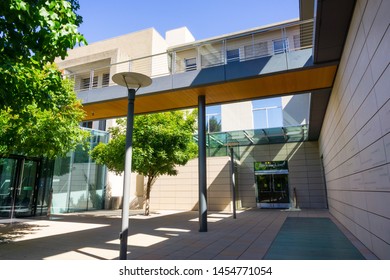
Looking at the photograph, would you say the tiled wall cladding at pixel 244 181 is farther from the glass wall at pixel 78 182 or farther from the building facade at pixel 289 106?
the glass wall at pixel 78 182

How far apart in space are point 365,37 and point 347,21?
1.20m

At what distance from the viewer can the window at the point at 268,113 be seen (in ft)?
59.9

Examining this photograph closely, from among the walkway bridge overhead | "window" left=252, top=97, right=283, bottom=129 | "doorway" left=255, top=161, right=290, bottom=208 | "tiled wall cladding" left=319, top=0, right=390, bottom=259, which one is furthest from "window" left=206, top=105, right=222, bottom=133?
"tiled wall cladding" left=319, top=0, right=390, bottom=259

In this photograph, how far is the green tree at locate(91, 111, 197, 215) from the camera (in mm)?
11508

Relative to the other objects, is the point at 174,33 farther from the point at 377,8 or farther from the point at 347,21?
the point at 377,8

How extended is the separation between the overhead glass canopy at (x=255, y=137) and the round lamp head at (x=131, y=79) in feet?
38.0

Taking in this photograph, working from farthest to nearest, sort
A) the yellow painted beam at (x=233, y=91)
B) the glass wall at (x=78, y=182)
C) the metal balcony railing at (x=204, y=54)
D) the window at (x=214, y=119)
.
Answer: the window at (x=214, y=119) < the glass wall at (x=78, y=182) < the metal balcony railing at (x=204, y=54) < the yellow painted beam at (x=233, y=91)

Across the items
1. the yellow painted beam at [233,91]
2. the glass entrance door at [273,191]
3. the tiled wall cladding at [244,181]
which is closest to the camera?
the yellow painted beam at [233,91]

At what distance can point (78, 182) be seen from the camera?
49.9ft

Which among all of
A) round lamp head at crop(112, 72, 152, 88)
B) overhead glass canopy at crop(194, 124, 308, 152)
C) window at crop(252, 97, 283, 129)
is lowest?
round lamp head at crop(112, 72, 152, 88)

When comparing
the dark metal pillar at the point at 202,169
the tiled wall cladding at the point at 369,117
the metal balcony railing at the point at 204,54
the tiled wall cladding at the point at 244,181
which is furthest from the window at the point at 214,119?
the tiled wall cladding at the point at 369,117

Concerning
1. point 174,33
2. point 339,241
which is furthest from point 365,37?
point 174,33

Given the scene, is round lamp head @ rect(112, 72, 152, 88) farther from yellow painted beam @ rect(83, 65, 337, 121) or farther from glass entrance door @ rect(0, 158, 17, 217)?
glass entrance door @ rect(0, 158, 17, 217)

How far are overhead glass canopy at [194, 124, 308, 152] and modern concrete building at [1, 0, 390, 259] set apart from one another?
6 cm
